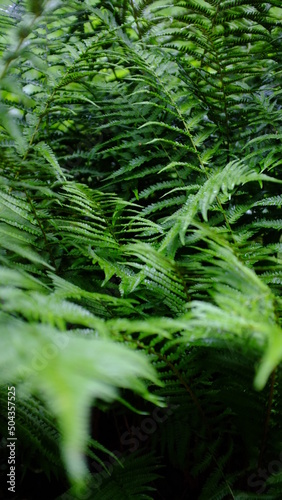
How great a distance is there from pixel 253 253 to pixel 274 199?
175mm

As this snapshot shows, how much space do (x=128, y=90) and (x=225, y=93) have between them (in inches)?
14.6

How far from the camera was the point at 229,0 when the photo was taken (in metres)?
1.09

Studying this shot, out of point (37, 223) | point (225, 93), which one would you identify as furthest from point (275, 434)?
point (225, 93)

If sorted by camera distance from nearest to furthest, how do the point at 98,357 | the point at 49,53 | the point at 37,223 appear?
the point at 98,357 → the point at 37,223 → the point at 49,53

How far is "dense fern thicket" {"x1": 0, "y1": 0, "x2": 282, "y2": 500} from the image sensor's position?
45 cm

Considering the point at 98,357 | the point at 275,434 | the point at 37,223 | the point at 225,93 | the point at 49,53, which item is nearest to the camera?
the point at 98,357

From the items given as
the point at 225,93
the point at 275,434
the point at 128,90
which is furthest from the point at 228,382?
the point at 128,90

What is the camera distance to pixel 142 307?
82 cm

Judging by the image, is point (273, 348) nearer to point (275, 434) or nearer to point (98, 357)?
point (98, 357)

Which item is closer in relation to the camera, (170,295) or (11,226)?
(170,295)

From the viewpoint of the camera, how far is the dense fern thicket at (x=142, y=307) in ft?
1.47

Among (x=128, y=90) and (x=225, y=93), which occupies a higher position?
(x=128, y=90)

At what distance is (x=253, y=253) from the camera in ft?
2.70

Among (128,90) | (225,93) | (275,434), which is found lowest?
(275,434)
